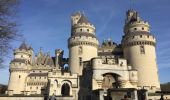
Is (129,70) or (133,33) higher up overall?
(133,33)

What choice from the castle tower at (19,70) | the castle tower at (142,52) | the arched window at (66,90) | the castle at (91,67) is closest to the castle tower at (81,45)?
the castle at (91,67)

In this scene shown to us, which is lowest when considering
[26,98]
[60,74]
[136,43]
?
[26,98]

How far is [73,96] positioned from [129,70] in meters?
12.1

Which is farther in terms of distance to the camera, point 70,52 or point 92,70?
point 70,52

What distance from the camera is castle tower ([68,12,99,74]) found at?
2174 inches

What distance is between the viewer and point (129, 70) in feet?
156

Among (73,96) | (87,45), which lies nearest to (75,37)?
(87,45)

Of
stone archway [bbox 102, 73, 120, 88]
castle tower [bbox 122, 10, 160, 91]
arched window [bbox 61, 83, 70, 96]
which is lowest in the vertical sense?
→ arched window [bbox 61, 83, 70, 96]

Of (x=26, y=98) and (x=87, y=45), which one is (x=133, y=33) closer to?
(x=87, y=45)

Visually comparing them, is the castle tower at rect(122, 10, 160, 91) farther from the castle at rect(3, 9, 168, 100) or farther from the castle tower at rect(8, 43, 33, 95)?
the castle tower at rect(8, 43, 33, 95)

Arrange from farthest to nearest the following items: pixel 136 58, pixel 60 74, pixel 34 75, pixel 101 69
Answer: pixel 34 75 → pixel 136 58 → pixel 60 74 → pixel 101 69

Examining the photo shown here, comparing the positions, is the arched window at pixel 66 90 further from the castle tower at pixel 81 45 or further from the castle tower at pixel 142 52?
the castle tower at pixel 142 52

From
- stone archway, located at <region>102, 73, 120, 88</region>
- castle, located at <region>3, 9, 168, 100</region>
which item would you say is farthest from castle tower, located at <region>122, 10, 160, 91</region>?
stone archway, located at <region>102, 73, 120, 88</region>

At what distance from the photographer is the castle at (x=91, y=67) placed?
45.6 metres
